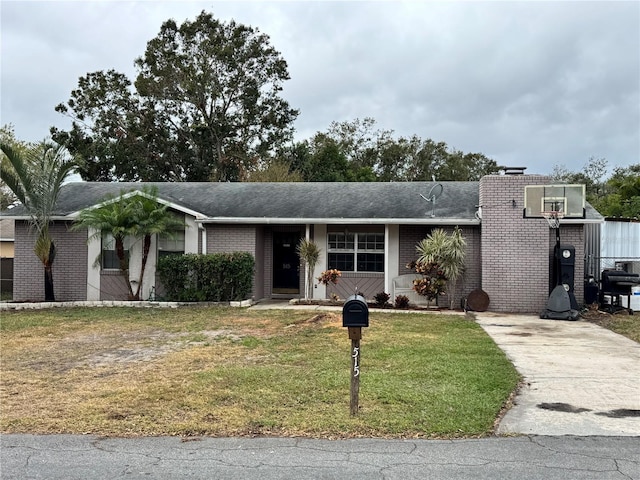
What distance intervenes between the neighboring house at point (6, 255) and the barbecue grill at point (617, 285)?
639 inches

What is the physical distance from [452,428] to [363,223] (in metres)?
11.0

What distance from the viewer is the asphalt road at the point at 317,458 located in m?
4.39

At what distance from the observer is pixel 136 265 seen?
1689cm

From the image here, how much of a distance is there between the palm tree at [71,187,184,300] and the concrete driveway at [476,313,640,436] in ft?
29.1

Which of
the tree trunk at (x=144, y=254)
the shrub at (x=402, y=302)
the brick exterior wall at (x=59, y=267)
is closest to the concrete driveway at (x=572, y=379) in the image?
the shrub at (x=402, y=302)

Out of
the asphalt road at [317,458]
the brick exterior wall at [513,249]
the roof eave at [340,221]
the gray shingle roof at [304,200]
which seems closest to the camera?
the asphalt road at [317,458]

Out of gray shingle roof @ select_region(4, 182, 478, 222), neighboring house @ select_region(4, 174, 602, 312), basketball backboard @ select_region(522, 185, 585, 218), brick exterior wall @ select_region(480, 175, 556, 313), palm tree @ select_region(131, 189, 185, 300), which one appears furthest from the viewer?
gray shingle roof @ select_region(4, 182, 478, 222)

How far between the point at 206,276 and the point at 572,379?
33.9 feet

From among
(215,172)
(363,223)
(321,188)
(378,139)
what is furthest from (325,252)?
(378,139)

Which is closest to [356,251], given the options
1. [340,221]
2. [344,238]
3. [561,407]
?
[344,238]

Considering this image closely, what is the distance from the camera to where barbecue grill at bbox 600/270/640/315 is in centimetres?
1411

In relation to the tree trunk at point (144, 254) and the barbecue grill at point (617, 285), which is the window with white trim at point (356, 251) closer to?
the tree trunk at point (144, 254)

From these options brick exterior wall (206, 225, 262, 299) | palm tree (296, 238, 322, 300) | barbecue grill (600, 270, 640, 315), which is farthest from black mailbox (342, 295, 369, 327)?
brick exterior wall (206, 225, 262, 299)

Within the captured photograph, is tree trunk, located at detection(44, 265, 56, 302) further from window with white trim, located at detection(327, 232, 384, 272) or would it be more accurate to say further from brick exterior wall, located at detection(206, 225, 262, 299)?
window with white trim, located at detection(327, 232, 384, 272)
